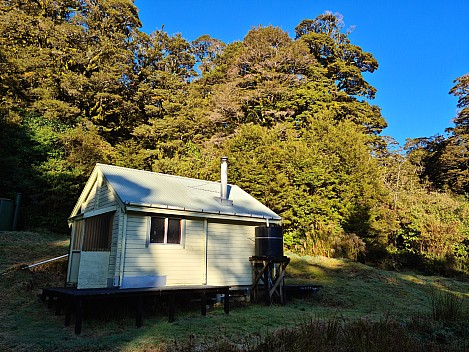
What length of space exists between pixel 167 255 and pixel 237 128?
18370 mm

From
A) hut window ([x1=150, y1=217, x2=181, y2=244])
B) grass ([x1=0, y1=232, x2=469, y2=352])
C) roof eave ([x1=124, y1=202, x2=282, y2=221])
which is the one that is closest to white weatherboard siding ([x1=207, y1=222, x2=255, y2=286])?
roof eave ([x1=124, y1=202, x2=282, y2=221])

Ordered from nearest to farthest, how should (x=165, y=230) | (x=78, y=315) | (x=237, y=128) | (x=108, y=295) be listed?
(x=78, y=315) → (x=108, y=295) → (x=165, y=230) → (x=237, y=128)

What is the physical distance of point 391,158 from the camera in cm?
2823

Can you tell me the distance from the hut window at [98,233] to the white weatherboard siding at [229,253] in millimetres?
2962

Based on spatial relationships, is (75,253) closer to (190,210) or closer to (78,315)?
(190,210)

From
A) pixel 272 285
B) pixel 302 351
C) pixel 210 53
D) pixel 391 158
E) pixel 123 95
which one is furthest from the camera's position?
pixel 210 53

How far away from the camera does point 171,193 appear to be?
1113 centimetres

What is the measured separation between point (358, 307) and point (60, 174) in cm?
1736

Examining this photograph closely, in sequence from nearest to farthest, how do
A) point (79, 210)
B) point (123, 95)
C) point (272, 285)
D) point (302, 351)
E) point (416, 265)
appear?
point (302, 351) → point (272, 285) → point (79, 210) → point (416, 265) → point (123, 95)

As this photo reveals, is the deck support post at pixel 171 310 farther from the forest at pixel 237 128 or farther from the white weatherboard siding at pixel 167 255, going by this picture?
the forest at pixel 237 128

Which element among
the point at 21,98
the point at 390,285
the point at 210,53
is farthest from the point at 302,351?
the point at 210,53

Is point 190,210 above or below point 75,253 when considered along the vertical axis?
above

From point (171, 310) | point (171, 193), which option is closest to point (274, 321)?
point (171, 310)

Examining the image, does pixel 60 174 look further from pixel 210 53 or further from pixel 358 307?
pixel 210 53
